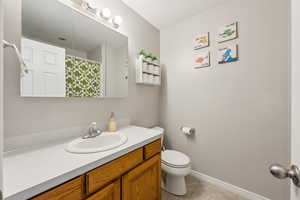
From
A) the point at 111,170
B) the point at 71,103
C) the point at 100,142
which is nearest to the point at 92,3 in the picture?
the point at 71,103

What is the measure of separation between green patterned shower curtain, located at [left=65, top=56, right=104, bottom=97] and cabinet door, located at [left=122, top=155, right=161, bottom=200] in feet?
2.61

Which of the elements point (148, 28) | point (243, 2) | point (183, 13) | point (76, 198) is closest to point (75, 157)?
point (76, 198)

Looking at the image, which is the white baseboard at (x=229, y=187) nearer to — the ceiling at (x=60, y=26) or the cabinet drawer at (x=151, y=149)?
the cabinet drawer at (x=151, y=149)

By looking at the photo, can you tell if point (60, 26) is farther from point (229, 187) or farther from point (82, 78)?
point (229, 187)

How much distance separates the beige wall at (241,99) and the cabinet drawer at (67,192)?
151 cm

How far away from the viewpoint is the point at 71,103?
106 cm

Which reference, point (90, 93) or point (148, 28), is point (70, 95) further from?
point (148, 28)

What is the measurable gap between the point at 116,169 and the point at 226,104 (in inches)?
56.2

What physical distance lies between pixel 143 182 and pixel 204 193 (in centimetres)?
96

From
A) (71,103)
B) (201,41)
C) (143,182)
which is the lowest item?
(143,182)

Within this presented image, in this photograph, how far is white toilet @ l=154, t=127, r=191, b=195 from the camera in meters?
1.33

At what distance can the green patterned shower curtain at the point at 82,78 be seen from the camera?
3.37ft

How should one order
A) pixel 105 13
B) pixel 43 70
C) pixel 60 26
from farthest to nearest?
pixel 105 13, pixel 60 26, pixel 43 70

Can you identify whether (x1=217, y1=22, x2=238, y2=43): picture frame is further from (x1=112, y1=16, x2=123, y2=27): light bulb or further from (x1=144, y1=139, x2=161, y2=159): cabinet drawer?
(x1=144, y1=139, x2=161, y2=159): cabinet drawer
